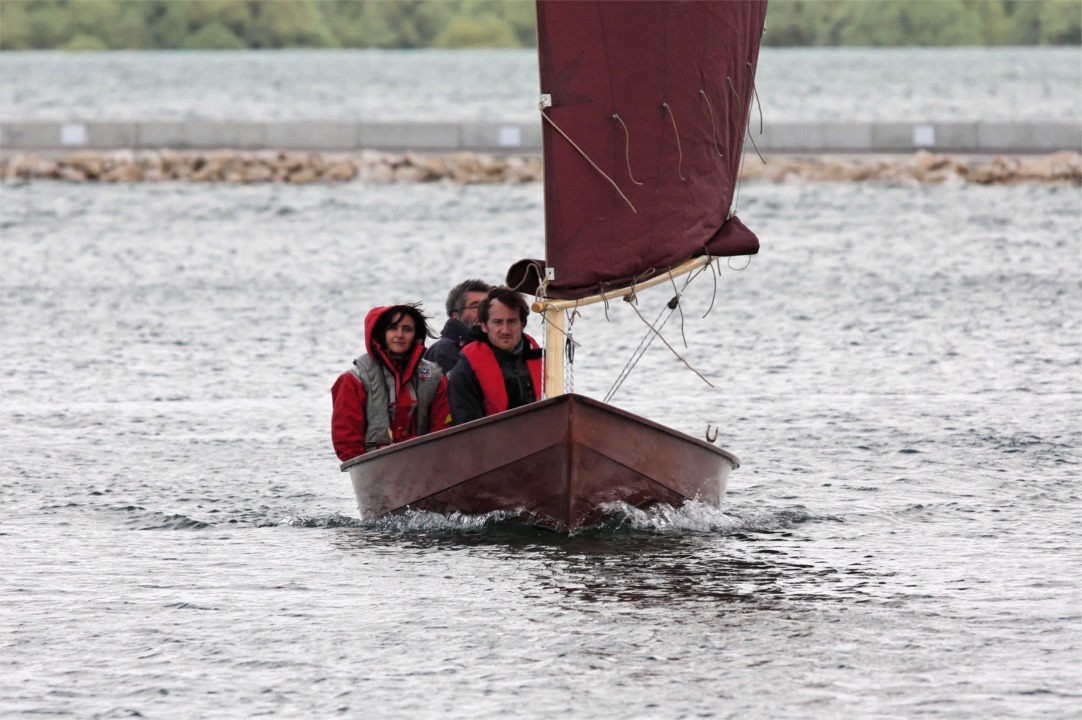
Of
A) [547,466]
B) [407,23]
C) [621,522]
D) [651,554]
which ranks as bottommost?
[651,554]

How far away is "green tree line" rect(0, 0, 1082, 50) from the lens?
146750mm

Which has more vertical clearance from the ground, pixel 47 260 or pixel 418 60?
pixel 418 60

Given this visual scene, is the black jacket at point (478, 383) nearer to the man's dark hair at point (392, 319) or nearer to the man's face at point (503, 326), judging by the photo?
the man's face at point (503, 326)

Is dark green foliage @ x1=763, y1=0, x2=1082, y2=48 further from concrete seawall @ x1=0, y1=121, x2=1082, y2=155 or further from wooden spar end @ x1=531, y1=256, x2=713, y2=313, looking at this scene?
wooden spar end @ x1=531, y1=256, x2=713, y2=313

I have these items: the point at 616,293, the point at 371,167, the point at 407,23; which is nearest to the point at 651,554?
the point at 616,293

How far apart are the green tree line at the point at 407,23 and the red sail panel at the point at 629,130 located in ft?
454

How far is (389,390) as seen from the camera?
10.2 metres

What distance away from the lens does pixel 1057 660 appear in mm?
7895

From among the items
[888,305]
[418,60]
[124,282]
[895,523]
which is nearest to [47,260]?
[124,282]

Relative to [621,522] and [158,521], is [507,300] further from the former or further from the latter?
[158,521]

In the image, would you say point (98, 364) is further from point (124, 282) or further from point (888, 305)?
point (888, 305)

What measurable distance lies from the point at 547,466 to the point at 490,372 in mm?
631

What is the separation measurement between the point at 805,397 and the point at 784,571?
5.76 meters

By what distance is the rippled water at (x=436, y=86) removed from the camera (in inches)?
2840
